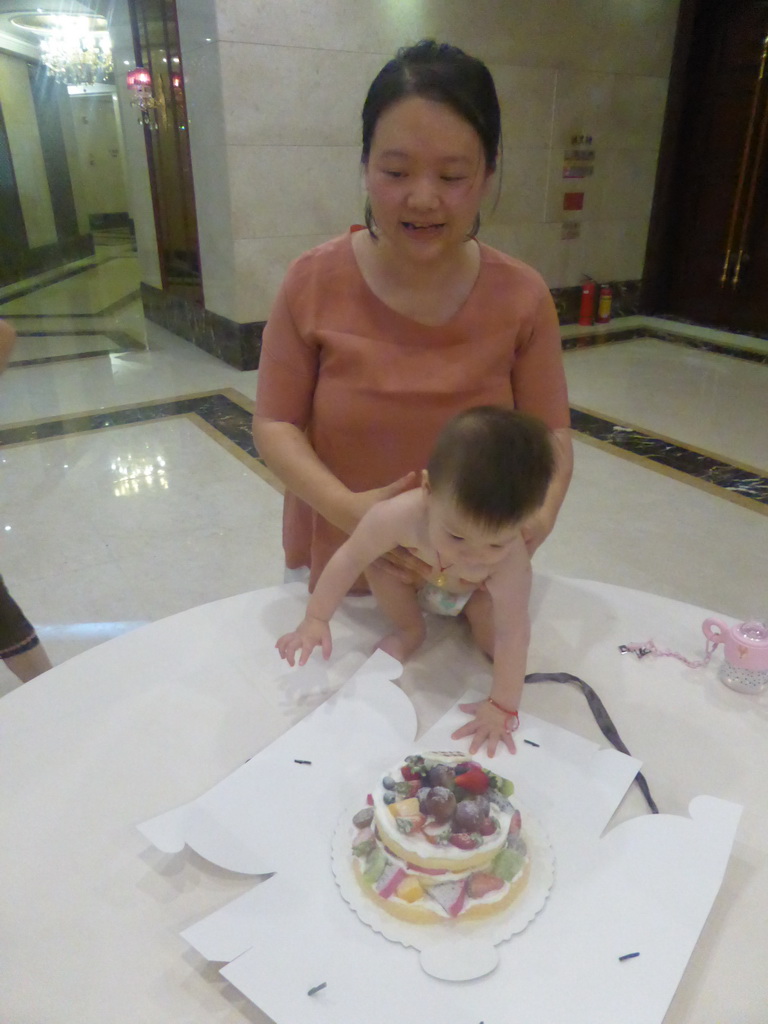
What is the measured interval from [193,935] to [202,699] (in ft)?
1.09

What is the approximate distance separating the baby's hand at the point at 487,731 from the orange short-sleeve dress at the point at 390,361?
366 millimetres

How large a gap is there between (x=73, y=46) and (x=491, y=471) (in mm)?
9060

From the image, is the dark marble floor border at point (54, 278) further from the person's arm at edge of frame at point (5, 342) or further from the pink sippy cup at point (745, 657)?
the pink sippy cup at point (745, 657)

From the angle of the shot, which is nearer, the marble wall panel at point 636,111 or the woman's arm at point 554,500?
the woman's arm at point 554,500

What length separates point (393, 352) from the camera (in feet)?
3.38

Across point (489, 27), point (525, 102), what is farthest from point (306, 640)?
point (525, 102)

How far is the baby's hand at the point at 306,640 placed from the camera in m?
0.95

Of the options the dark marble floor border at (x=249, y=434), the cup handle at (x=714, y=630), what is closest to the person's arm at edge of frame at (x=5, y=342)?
the cup handle at (x=714, y=630)

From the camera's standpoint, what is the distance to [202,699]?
0.94 m

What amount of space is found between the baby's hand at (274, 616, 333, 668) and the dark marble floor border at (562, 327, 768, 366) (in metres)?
4.17

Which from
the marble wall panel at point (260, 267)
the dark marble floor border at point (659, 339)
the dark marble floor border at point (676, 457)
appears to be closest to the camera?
the dark marble floor border at point (676, 457)

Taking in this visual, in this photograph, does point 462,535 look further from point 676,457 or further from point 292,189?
point 292,189

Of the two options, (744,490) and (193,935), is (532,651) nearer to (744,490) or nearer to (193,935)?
(193,935)

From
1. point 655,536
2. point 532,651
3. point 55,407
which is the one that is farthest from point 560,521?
point 55,407
